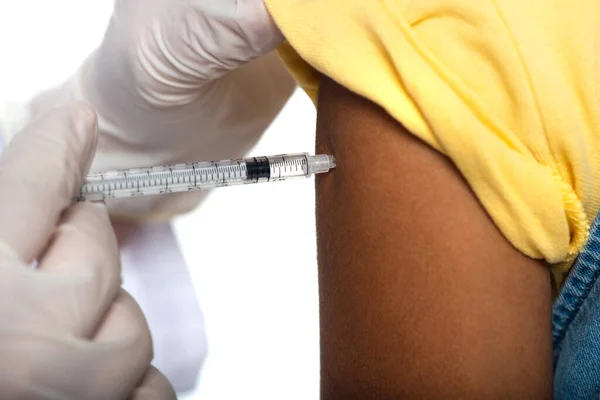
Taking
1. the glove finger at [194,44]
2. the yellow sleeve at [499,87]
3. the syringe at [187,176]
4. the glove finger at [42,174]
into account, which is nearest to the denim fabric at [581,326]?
the yellow sleeve at [499,87]

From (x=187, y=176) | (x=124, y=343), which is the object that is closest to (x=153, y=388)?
(x=124, y=343)

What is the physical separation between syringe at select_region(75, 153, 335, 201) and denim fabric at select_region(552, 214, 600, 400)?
38 centimetres

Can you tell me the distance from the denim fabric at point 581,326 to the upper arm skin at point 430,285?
0.14 feet

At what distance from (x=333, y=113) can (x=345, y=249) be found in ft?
0.57

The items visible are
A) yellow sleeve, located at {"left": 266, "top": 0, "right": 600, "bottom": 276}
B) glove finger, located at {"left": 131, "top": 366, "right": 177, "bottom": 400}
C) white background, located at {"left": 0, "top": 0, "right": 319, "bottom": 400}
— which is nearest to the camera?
yellow sleeve, located at {"left": 266, "top": 0, "right": 600, "bottom": 276}

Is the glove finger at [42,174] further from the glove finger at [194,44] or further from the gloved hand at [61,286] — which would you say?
the glove finger at [194,44]

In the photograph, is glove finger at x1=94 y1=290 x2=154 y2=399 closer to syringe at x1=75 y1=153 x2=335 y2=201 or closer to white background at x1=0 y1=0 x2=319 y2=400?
syringe at x1=75 y1=153 x2=335 y2=201

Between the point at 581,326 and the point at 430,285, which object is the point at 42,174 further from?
the point at 581,326

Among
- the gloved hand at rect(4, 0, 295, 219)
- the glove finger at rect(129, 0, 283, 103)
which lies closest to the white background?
the gloved hand at rect(4, 0, 295, 219)

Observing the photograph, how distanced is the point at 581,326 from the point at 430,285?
0.22m

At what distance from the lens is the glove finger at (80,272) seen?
64cm

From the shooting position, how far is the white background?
4.19 ft

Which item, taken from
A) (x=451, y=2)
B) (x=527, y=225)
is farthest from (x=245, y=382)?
(x=451, y=2)

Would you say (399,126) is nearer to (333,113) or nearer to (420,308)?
(333,113)
